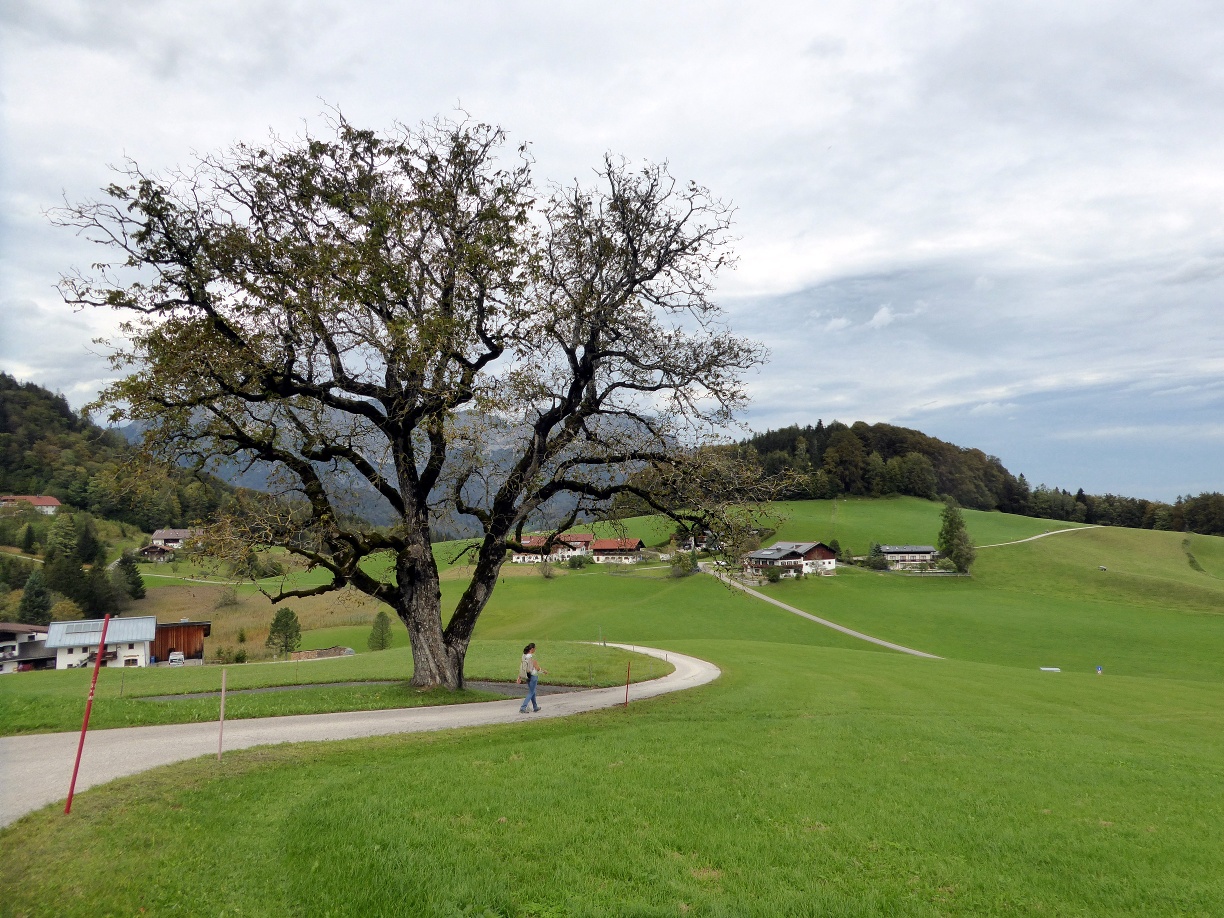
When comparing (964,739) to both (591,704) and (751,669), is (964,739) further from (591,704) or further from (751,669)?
(751,669)

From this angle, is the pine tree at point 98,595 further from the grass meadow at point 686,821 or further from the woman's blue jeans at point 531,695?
the grass meadow at point 686,821

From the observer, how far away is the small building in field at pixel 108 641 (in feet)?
164

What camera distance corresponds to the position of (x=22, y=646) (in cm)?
5553

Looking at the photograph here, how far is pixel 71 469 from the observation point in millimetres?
16172

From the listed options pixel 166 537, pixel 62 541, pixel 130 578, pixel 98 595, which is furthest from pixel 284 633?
pixel 166 537

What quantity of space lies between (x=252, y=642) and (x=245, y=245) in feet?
177

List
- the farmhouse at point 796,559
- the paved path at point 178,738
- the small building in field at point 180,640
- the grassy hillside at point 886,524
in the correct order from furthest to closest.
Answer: the grassy hillside at point 886,524
the farmhouse at point 796,559
the small building in field at point 180,640
the paved path at point 178,738

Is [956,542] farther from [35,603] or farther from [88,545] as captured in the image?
[35,603]

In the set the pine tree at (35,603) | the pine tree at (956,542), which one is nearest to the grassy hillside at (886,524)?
the pine tree at (956,542)

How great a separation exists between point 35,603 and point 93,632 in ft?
52.7

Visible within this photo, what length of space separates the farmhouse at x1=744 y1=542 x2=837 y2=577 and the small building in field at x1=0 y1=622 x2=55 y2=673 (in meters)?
Result: 76.3

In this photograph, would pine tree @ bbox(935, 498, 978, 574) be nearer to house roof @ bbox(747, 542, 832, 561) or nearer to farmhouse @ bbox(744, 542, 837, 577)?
farmhouse @ bbox(744, 542, 837, 577)

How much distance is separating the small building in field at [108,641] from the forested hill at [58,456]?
33.9 m

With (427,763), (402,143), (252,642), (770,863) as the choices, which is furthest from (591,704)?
(252,642)
